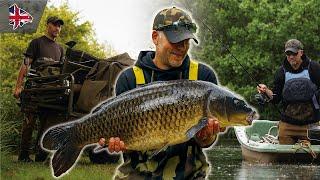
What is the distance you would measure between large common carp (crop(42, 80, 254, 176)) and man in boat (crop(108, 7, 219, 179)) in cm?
14

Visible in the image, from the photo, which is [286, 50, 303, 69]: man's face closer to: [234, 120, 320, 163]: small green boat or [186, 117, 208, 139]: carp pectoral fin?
[234, 120, 320, 163]: small green boat

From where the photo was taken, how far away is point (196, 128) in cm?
350

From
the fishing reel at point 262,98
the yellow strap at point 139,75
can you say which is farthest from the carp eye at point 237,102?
the fishing reel at point 262,98

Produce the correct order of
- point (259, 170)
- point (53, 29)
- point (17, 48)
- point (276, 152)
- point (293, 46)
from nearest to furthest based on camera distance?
point (53, 29) < point (293, 46) < point (259, 170) < point (276, 152) < point (17, 48)

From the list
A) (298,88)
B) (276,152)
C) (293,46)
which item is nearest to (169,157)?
(293,46)

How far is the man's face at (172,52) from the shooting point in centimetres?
371

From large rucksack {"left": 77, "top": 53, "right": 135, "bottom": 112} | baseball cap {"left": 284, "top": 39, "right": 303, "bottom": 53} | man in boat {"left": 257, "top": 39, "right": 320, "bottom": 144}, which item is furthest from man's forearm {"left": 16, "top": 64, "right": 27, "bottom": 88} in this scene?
baseball cap {"left": 284, "top": 39, "right": 303, "bottom": 53}

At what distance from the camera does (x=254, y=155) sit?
15.7 metres

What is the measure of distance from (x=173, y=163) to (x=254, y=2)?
33246 millimetres

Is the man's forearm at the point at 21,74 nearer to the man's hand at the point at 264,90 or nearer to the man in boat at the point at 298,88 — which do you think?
the man's hand at the point at 264,90

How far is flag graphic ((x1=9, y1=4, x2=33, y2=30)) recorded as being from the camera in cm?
942

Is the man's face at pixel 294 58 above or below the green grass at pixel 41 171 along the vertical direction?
above

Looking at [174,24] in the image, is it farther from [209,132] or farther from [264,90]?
[264,90]

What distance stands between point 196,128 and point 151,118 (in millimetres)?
232
